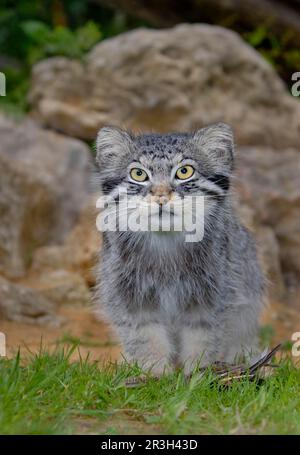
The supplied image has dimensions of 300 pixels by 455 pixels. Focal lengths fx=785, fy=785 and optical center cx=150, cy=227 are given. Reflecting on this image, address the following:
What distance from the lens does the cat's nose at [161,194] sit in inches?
199

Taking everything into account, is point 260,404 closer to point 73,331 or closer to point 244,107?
point 73,331

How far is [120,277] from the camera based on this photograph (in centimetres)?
579

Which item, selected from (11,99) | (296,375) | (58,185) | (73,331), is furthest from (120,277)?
(11,99)

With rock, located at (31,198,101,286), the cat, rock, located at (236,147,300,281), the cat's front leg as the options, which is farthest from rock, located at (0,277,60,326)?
rock, located at (236,147,300,281)

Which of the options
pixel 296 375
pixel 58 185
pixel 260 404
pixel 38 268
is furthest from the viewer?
pixel 58 185

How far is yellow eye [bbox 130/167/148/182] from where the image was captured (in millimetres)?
5340

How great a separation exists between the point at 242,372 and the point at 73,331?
360 centimetres

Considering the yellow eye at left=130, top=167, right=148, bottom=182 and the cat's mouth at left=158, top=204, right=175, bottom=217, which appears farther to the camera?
the yellow eye at left=130, top=167, right=148, bottom=182

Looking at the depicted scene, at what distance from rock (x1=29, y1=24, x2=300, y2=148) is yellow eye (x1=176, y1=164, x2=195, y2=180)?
18.1 feet

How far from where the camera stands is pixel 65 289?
9344 mm

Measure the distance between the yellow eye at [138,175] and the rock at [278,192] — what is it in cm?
485

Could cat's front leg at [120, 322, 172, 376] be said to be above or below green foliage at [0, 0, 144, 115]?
below
